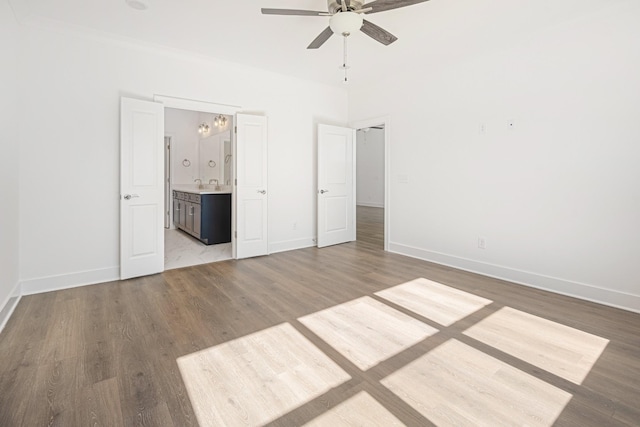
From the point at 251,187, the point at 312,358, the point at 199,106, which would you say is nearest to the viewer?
the point at 312,358

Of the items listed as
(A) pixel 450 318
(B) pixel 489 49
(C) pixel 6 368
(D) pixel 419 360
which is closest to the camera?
(C) pixel 6 368

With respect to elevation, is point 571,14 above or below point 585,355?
above

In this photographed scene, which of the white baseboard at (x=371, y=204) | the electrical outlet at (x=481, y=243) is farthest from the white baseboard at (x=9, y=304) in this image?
the white baseboard at (x=371, y=204)

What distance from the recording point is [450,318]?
259 cm

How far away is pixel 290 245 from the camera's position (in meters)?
5.15

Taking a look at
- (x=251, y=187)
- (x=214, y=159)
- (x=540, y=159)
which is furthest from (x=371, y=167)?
(x=540, y=159)

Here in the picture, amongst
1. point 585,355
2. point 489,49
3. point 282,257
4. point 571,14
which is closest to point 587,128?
point 571,14

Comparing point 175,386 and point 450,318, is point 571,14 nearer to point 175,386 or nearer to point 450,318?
point 450,318

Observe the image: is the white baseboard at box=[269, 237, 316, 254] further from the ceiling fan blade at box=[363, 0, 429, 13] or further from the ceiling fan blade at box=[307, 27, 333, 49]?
the ceiling fan blade at box=[363, 0, 429, 13]

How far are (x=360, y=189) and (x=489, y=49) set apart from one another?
8606 millimetres

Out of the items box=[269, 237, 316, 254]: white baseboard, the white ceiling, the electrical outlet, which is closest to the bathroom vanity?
box=[269, 237, 316, 254]: white baseboard

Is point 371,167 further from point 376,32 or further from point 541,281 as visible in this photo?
point 376,32

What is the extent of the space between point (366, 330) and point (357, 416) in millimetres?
906

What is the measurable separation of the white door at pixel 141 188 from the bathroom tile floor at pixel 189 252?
420 mm
